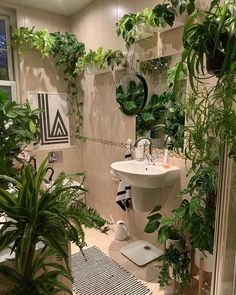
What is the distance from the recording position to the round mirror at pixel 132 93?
7.11 feet

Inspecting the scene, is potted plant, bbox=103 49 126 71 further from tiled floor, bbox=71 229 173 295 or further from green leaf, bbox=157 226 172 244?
tiled floor, bbox=71 229 173 295

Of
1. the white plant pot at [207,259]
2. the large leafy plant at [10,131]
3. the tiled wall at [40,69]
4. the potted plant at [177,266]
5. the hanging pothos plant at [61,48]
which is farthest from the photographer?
the tiled wall at [40,69]

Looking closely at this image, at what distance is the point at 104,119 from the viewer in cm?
263

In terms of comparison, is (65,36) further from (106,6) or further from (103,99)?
(103,99)

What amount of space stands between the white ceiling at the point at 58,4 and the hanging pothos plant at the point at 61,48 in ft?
0.92

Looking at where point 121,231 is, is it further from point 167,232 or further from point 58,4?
point 58,4

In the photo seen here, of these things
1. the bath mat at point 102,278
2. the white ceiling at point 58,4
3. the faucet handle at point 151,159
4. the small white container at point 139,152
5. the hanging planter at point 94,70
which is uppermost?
the white ceiling at point 58,4

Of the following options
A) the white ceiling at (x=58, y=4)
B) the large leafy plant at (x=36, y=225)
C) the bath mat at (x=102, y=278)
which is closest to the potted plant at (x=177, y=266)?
the bath mat at (x=102, y=278)

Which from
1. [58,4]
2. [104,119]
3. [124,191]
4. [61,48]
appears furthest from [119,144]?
[58,4]

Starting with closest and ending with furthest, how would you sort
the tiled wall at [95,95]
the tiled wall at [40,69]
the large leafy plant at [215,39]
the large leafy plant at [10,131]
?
the large leafy plant at [215,39], the large leafy plant at [10,131], the tiled wall at [95,95], the tiled wall at [40,69]

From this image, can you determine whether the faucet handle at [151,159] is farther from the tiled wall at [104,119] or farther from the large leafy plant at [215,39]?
the large leafy plant at [215,39]

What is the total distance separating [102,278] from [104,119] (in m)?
1.55

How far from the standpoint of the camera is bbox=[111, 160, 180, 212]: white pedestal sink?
174cm

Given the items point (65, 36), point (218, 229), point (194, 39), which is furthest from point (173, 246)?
point (65, 36)
